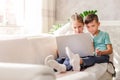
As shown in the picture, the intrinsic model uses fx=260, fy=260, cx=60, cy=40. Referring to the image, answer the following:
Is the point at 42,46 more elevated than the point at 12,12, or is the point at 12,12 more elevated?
the point at 12,12

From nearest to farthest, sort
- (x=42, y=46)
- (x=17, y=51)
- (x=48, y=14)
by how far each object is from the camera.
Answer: (x=17, y=51) → (x=42, y=46) → (x=48, y=14)

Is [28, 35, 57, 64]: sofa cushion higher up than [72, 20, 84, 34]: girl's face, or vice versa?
[72, 20, 84, 34]: girl's face

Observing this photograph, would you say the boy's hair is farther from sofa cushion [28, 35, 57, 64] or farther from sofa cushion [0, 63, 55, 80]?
sofa cushion [0, 63, 55, 80]

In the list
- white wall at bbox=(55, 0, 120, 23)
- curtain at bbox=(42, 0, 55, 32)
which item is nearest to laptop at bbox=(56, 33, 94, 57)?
curtain at bbox=(42, 0, 55, 32)


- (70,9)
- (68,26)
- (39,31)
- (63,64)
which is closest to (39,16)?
(39,31)

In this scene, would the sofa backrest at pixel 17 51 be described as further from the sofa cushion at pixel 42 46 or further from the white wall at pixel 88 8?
the white wall at pixel 88 8

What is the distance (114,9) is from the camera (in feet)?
11.6

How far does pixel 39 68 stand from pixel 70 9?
2.84m

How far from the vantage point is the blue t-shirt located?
249 centimetres

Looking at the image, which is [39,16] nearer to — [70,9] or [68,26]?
[70,9]

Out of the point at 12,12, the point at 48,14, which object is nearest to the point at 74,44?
the point at 48,14

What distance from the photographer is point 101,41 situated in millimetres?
2500

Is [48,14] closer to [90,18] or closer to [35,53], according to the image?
[90,18]

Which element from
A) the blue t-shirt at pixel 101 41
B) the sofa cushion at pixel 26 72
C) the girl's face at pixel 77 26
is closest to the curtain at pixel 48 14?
the girl's face at pixel 77 26
